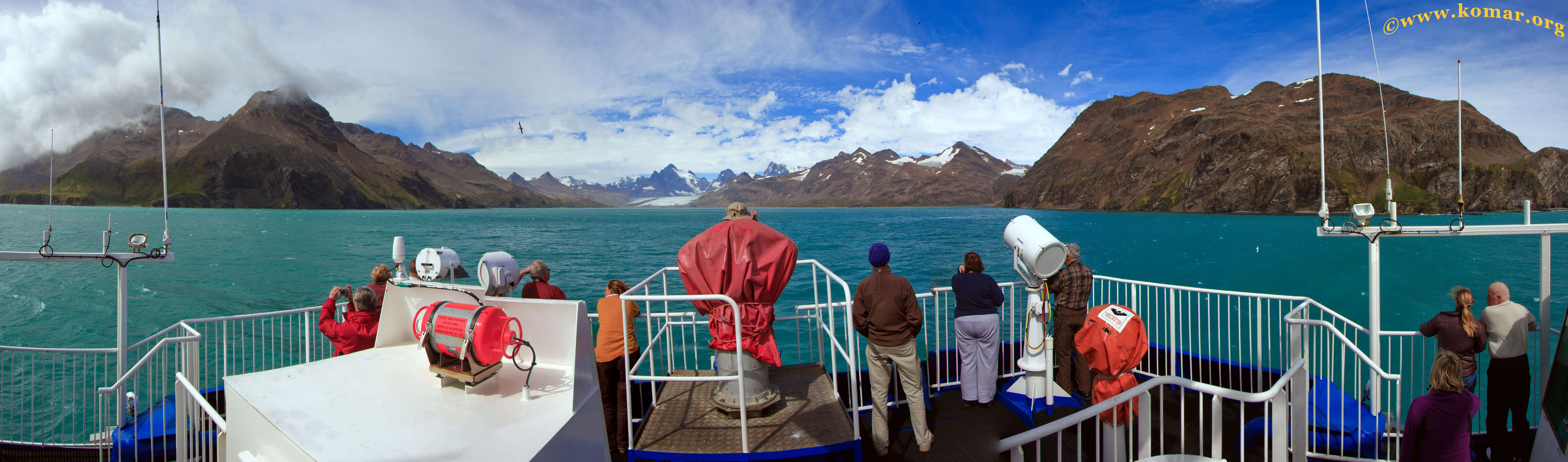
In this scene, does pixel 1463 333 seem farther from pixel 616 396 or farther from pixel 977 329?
pixel 616 396

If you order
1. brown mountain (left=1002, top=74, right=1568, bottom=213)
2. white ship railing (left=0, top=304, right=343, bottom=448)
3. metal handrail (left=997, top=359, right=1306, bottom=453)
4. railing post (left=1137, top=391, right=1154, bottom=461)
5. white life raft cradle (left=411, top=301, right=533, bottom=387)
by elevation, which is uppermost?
brown mountain (left=1002, top=74, right=1568, bottom=213)

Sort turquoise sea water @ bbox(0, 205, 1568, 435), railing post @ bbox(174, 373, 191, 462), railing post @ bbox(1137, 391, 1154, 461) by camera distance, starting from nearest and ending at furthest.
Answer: railing post @ bbox(1137, 391, 1154, 461), railing post @ bbox(174, 373, 191, 462), turquoise sea water @ bbox(0, 205, 1568, 435)

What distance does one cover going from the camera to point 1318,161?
87625mm

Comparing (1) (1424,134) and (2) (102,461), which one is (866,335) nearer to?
(2) (102,461)

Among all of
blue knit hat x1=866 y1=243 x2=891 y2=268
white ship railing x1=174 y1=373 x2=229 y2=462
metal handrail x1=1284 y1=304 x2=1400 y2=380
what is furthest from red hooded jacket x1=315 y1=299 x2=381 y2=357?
metal handrail x1=1284 y1=304 x2=1400 y2=380

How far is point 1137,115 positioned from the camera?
176250 mm

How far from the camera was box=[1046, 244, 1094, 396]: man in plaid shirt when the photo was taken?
600cm

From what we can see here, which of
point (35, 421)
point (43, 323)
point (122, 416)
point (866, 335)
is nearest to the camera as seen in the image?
point (866, 335)

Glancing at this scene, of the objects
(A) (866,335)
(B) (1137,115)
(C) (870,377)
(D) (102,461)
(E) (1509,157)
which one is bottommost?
(D) (102,461)

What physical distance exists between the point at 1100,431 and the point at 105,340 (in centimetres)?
2749

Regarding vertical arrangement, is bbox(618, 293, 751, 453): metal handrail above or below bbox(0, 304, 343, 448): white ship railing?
above

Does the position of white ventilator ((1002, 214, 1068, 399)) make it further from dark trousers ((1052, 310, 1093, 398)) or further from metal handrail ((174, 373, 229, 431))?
metal handrail ((174, 373, 229, 431))

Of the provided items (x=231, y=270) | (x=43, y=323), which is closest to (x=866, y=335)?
(x=43, y=323)

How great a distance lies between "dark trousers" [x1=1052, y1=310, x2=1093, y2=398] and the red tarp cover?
11.1ft
